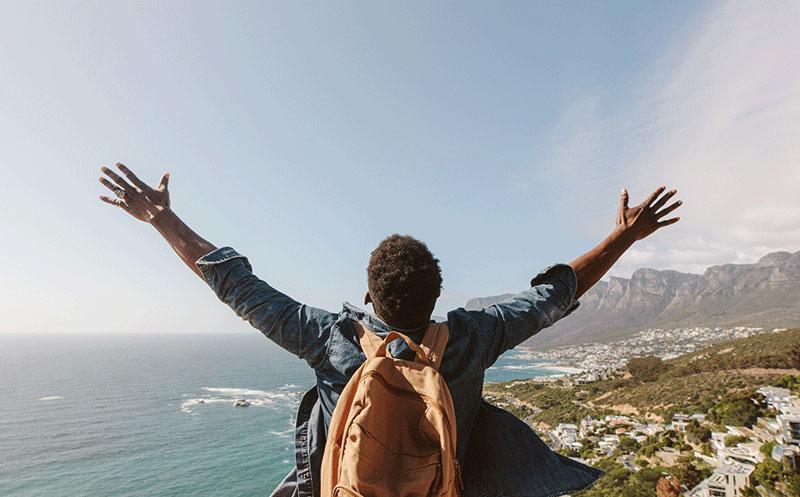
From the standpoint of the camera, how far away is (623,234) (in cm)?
171

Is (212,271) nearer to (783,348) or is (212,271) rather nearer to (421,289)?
(421,289)

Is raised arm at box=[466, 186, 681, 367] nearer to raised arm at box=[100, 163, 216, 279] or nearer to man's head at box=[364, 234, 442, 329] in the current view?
man's head at box=[364, 234, 442, 329]

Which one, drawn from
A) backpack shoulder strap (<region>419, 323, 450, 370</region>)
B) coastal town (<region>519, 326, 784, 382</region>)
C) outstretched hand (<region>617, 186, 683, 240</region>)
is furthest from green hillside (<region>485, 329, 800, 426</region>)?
backpack shoulder strap (<region>419, 323, 450, 370</region>)

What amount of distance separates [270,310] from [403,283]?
42 cm

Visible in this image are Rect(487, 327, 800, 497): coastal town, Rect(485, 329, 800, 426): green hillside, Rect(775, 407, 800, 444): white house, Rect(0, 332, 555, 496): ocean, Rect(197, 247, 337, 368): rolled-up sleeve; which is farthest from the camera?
Rect(485, 329, 800, 426): green hillside

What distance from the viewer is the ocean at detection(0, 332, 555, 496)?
30781mm

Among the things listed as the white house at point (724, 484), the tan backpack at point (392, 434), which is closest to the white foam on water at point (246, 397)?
the white house at point (724, 484)

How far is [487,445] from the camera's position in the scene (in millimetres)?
1445

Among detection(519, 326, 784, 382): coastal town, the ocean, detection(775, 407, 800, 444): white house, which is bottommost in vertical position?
the ocean

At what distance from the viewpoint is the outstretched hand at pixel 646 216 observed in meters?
1.72

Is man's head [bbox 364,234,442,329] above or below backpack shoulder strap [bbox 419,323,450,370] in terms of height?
above

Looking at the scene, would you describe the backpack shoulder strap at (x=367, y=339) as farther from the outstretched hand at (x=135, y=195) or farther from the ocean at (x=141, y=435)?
the ocean at (x=141, y=435)

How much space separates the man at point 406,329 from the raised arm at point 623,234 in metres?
0.02

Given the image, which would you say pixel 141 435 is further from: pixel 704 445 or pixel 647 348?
pixel 647 348
